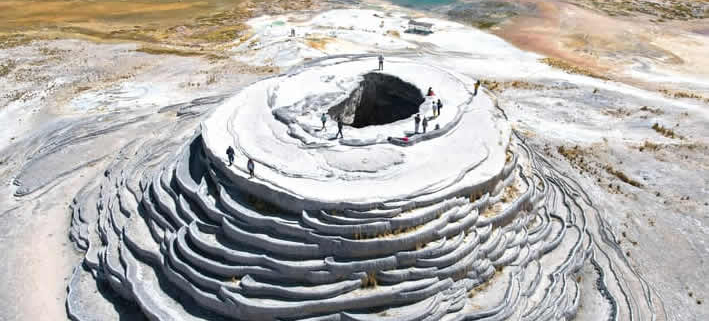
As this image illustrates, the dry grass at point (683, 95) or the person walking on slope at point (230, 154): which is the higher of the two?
the person walking on slope at point (230, 154)

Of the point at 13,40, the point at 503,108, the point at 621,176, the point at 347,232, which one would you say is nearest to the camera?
the point at 347,232

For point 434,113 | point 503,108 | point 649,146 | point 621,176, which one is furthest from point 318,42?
point 621,176

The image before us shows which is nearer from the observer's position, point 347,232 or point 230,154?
point 347,232

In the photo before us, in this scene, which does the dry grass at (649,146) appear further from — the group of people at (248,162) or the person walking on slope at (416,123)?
the group of people at (248,162)

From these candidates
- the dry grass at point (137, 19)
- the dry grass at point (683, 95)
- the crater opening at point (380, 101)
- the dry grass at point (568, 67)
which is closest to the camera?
the crater opening at point (380, 101)

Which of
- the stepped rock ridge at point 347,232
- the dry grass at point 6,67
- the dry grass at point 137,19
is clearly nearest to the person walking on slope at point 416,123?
the stepped rock ridge at point 347,232

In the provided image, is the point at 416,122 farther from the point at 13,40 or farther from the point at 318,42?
the point at 13,40

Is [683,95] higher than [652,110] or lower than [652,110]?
higher

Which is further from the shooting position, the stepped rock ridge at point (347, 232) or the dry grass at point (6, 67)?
the dry grass at point (6, 67)
